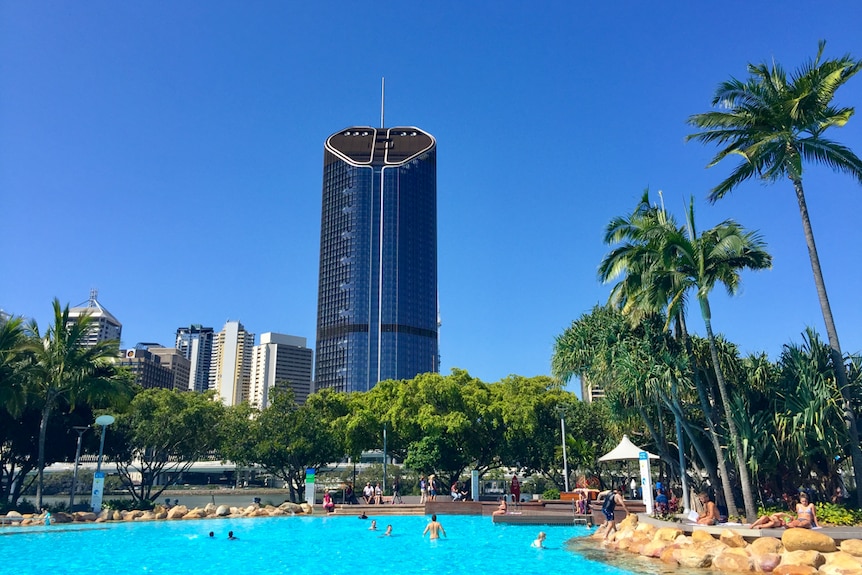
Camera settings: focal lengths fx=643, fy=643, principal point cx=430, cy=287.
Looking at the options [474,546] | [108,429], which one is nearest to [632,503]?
[474,546]

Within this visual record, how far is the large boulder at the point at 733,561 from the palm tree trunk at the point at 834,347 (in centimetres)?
604

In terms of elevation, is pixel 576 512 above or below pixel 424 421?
below

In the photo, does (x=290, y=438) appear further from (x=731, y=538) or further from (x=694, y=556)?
(x=731, y=538)

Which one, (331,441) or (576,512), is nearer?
(576,512)

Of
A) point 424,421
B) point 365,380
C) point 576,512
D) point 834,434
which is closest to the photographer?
point 834,434

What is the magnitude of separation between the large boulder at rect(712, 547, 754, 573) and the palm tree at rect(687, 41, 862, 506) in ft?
23.0

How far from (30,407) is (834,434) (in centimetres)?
3589

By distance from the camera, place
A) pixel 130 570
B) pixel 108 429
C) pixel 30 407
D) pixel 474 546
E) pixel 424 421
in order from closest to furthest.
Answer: pixel 130 570
pixel 474 546
pixel 30 407
pixel 108 429
pixel 424 421

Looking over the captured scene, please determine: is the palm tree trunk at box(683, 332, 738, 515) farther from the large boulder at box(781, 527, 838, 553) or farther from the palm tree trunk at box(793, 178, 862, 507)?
the large boulder at box(781, 527, 838, 553)

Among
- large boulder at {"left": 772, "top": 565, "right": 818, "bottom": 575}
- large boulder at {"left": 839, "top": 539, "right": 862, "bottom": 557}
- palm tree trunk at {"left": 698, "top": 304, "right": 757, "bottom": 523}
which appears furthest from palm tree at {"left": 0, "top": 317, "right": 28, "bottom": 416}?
large boulder at {"left": 839, "top": 539, "right": 862, "bottom": 557}

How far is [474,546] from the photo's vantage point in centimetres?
2216

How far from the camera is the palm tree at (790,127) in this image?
21.1m

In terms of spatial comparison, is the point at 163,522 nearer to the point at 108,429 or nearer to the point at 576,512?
the point at 108,429

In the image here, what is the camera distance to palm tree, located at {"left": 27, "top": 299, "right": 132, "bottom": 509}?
103 ft
